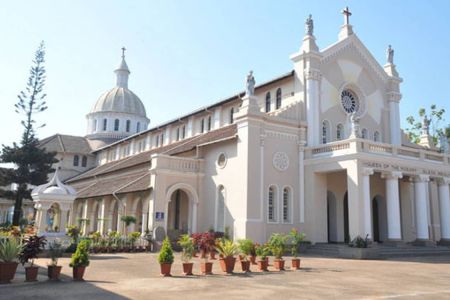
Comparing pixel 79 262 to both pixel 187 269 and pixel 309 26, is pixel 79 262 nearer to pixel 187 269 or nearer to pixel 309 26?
pixel 187 269

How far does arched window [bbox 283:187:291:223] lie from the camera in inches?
1063

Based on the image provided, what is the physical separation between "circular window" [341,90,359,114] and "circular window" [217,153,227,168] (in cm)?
947

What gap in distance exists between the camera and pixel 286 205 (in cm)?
2720

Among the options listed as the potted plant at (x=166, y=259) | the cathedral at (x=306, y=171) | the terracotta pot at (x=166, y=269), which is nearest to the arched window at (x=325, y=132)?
the cathedral at (x=306, y=171)

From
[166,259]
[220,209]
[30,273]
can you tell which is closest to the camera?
[30,273]

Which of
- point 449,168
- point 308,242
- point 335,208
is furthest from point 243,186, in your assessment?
point 449,168

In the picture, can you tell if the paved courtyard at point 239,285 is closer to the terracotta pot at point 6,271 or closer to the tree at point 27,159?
the terracotta pot at point 6,271

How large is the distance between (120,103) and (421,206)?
4539 centimetres

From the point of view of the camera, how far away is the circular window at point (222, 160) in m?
27.9

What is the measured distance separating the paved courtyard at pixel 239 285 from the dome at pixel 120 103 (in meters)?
47.1

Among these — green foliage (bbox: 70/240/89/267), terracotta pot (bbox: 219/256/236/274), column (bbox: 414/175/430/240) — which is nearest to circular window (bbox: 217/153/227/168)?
column (bbox: 414/175/430/240)

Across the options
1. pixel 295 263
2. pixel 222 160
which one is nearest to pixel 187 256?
pixel 295 263

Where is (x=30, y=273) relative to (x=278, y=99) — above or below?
below

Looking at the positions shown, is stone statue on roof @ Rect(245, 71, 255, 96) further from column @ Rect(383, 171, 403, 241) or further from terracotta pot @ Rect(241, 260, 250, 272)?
terracotta pot @ Rect(241, 260, 250, 272)
